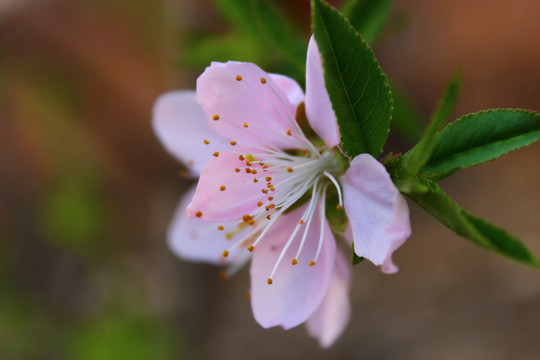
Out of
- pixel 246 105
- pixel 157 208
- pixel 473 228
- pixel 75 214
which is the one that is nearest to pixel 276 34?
pixel 246 105

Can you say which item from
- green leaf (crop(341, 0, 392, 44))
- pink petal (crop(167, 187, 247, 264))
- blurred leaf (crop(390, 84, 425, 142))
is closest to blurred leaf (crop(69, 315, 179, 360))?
pink petal (crop(167, 187, 247, 264))

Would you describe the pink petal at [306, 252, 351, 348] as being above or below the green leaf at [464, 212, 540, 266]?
below

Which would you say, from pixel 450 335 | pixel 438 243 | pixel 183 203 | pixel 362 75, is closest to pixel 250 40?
pixel 183 203

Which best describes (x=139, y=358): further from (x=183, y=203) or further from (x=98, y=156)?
(x=183, y=203)

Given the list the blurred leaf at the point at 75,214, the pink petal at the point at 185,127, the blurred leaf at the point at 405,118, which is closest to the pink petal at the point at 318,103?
the pink petal at the point at 185,127

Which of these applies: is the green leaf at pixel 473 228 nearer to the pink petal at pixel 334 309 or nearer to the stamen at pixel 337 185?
the stamen at pixel 337 185

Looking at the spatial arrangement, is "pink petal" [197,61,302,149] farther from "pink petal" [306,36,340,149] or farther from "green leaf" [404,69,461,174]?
"green leaf" [404,69,461,174]

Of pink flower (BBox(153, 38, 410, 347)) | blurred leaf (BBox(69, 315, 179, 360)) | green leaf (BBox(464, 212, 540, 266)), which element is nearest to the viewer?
green leaf (BBox(464, 212, 540, 266))
